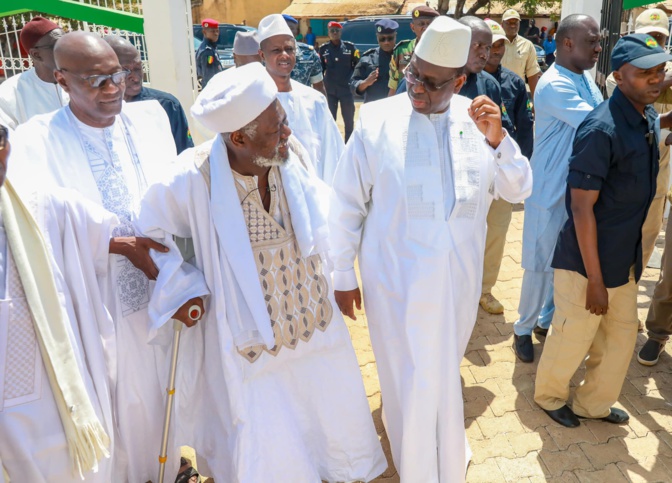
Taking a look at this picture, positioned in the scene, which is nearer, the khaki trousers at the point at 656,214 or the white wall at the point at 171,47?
the khaki trousers at the point at 656,214

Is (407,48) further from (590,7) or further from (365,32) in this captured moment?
(365,32)

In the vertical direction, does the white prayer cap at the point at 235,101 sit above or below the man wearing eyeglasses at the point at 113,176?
above

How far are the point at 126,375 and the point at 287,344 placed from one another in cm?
77

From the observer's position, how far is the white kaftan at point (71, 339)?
230 centimetres

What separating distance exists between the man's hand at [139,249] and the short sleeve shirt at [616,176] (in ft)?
6.73

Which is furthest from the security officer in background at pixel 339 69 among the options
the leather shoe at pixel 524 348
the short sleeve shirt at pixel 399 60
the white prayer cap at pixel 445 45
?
the white prayer cap at pixel 445 45

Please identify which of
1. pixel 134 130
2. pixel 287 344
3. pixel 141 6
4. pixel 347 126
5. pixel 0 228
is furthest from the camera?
pixel 347 126

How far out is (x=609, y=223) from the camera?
10.7 feet

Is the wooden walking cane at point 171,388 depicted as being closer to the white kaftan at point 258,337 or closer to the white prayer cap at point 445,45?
the white kaftan at point 258,337

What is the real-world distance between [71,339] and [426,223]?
154 cm

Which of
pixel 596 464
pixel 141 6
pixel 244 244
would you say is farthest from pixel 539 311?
pixel 141 6

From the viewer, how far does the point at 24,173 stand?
272 centimetres

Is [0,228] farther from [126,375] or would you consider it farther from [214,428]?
[214,428]

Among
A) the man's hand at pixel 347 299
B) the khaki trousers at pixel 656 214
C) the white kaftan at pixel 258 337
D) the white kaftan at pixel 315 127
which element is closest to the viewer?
the white kaftan at pixel 258 337
